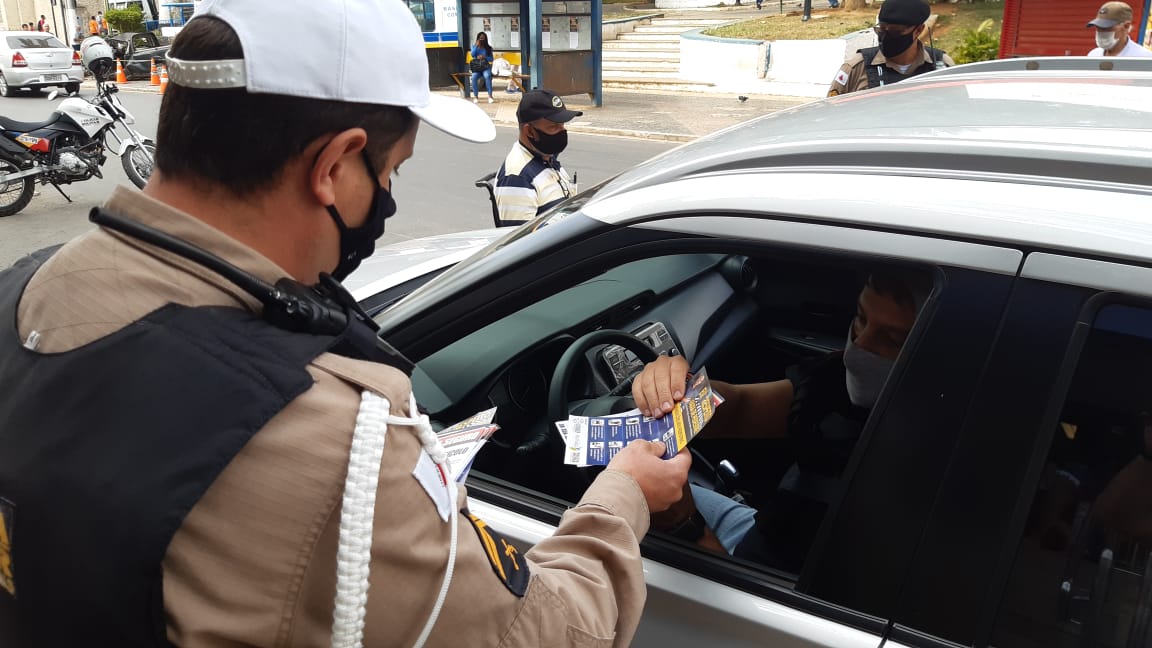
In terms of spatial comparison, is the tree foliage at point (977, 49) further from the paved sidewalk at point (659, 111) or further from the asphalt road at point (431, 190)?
the asphalt road at point (431, 190)

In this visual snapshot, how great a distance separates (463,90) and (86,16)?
3245 centimetres

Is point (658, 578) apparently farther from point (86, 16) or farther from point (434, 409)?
point (86, 16)

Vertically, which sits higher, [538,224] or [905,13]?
[905,13]

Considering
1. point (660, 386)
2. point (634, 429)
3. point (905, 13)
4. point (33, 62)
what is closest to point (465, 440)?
point (634, 429)

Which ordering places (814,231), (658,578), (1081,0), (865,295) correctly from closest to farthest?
1. (814,231)
2. (658,578)
3. (865,295)
4. (1081,0)

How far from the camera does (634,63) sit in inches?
836

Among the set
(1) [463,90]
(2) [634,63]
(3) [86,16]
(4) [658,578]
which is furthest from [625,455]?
(3) [86,16]

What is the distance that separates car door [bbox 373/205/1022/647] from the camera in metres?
1.32

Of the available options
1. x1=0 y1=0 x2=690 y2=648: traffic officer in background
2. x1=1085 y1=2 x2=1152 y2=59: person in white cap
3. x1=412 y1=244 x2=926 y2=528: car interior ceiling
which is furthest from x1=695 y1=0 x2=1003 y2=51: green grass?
x1=0 y1=0 x2=690 y2=648: traffic officer in background

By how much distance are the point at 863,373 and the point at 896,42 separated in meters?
4.28

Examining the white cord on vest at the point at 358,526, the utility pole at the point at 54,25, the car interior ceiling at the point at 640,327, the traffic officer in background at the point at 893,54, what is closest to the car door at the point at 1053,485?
the car interior ceiling at the point at 640,327

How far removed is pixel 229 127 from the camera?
3.39 ft

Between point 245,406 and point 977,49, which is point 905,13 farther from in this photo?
point 977,49

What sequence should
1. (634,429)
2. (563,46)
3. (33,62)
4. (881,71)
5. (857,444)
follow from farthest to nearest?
(33,62) → (563,46) → (881,71) → (634,429) → (857,444)
